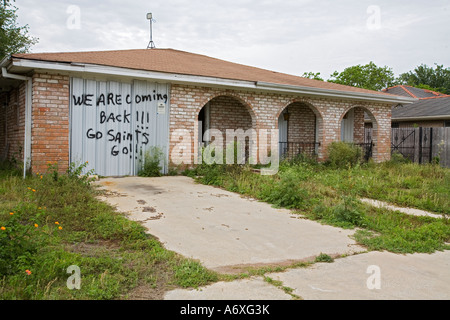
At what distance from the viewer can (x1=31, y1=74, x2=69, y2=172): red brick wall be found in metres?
8.72

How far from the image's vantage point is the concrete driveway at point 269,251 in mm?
3281

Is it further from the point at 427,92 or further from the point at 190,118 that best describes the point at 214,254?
the point at 427,92

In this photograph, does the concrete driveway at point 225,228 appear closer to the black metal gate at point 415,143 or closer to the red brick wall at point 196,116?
the red brick wall at point 196,116

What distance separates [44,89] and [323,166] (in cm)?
884

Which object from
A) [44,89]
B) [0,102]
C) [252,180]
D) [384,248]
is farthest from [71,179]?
[0,102]

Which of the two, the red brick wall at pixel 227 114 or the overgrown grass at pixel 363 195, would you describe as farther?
the red brick wall at pixel 227 114

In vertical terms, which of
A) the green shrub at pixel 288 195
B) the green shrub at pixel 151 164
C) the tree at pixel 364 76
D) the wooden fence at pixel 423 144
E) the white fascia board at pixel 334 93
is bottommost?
the green shrub at pixel 288 195

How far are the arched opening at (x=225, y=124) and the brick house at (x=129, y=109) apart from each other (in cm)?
4

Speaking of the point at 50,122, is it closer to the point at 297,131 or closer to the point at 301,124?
the point at 297,131

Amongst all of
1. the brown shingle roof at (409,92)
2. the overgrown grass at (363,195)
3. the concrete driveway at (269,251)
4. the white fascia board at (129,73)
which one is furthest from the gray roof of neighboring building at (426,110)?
the concrete driveway at (269,251)

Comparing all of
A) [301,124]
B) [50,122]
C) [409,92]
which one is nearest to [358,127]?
[301,124]

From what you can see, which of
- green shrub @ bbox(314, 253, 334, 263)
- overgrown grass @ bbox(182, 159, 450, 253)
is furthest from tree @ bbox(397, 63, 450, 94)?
green shrub @ bbox(314, 253, 334, 263)

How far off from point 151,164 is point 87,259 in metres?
6.54

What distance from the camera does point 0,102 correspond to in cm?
1309
